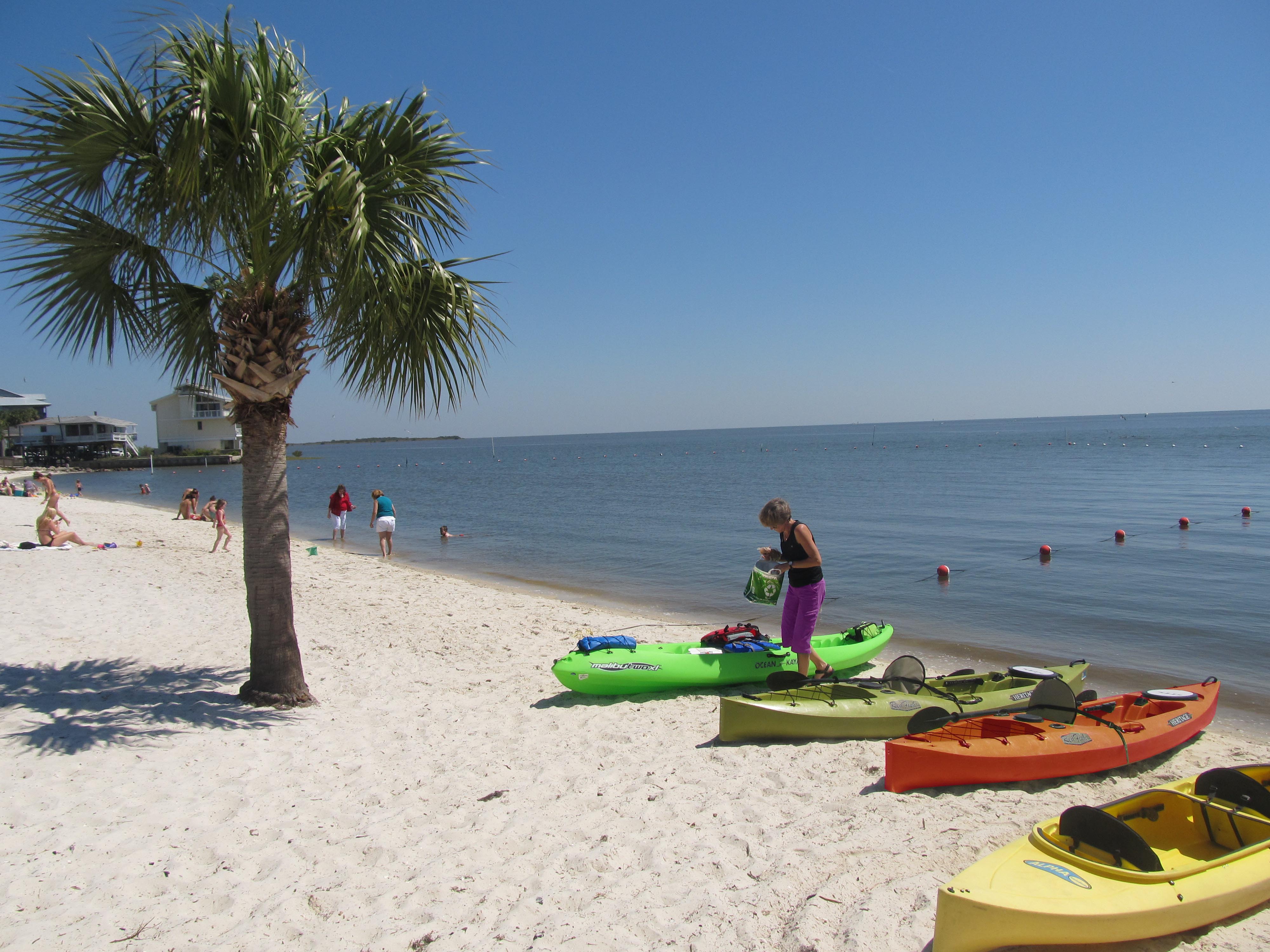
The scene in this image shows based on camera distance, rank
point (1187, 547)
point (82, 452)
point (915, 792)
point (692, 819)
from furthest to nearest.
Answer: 1. point (82, 452)
2. point (1187, 547)
3. point (915, 792)
4. point (692, 819)

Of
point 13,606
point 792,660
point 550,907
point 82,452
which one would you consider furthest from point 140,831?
point 82,452

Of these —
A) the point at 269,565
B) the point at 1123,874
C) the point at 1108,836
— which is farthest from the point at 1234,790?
the point at 269,565

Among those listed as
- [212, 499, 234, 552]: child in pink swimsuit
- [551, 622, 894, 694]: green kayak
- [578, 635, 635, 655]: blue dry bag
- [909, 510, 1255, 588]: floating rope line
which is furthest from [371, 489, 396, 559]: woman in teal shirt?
[578, 635, 635, 655]: blue dry bag

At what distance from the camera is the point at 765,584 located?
666 centimetres

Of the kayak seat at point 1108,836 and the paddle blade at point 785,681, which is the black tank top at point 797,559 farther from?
the kayak seat at point 1108,836

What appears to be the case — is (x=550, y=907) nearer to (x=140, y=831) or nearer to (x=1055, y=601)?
(x=140, y=831)

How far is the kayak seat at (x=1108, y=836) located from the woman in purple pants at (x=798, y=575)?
2.79 m

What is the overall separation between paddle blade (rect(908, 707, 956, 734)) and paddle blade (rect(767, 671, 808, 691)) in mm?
1211

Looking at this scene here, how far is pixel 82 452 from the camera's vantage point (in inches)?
2891

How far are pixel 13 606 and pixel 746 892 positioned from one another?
932 cm

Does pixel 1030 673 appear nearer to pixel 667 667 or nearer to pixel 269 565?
pixel 667 667

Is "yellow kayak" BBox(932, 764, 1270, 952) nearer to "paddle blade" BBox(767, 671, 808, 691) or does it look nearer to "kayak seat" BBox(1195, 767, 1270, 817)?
"kayak seat" BBox(1195, 767, 1270, 817)

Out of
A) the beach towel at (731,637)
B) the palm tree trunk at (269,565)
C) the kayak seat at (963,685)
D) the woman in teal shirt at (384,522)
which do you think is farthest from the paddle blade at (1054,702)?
the woman in teal shirt at (384,522)

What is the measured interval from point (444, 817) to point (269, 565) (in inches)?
104
